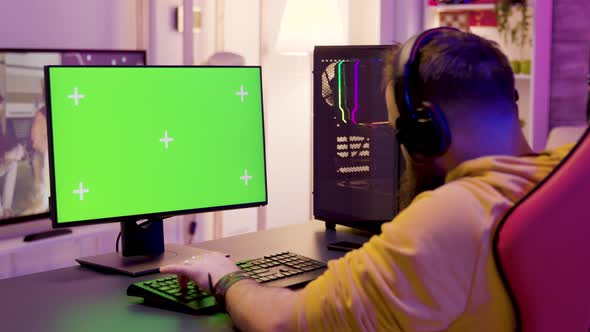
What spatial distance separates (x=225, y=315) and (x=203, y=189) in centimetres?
48

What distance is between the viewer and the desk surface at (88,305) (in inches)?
52.9

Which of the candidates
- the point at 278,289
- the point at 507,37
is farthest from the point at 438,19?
the point at 278,289

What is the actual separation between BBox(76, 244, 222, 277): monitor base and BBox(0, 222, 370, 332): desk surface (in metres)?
0.02

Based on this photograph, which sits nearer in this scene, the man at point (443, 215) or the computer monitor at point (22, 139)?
the man at point (443, 215)

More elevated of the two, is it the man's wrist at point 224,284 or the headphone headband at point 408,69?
the headphone headband at point 408,69

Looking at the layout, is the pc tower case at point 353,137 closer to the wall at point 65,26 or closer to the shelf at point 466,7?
the wall at point 65,26

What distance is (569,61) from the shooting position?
3156 millimetres

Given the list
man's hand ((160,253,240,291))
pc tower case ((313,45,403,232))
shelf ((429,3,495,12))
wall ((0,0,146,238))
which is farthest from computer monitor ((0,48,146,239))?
shelf ((429,3,495,12))

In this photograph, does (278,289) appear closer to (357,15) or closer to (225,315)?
(225,315)

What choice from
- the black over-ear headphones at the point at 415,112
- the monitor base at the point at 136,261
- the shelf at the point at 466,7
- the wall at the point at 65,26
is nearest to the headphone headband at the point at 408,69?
the black over-ear headphones at the point at 415,112

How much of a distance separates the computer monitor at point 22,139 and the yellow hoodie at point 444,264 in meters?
1.84

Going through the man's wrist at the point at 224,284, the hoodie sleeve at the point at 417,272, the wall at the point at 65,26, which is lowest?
the man's wrist at the point at 224,284

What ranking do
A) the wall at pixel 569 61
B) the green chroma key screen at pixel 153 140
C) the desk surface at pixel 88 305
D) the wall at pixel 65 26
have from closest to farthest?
1. the desk surface at pixel 88 305
2. the green chroma key screen at pixel 153 140
3. the wall at pixel 65 26
4. the wall at pixel 569 61

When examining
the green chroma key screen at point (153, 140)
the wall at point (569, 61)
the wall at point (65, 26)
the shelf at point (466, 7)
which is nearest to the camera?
the green chroma key screen at point (153, 140)
